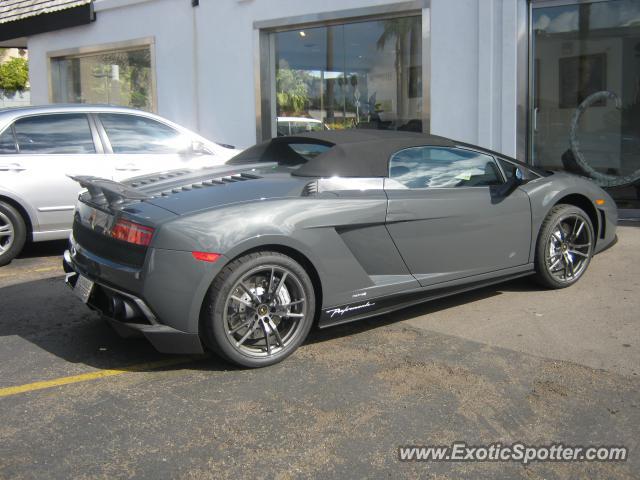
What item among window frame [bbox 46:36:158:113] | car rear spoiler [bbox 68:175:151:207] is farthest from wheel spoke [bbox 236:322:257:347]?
window frame [bbox 46:36:158:113]

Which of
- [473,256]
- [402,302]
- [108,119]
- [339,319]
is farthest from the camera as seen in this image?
[108,119]

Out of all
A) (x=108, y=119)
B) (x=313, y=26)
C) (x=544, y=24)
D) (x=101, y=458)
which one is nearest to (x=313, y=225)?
(x=101, y=458)

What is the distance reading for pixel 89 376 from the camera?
3904 mm

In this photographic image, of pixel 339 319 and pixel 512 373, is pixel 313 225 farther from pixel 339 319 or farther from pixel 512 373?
pixel 512 373

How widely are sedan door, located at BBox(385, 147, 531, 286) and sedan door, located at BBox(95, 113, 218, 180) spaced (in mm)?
3416

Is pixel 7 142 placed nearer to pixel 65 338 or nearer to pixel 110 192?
pixel 65 338

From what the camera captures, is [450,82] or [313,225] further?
[450,82]

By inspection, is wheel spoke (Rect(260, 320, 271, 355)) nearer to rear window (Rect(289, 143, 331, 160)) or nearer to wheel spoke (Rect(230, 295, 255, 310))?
wheel spoke (Rect(230, 295, 255, 310))

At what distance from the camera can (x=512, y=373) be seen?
3889 mm

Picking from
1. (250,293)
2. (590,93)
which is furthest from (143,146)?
(590,93)

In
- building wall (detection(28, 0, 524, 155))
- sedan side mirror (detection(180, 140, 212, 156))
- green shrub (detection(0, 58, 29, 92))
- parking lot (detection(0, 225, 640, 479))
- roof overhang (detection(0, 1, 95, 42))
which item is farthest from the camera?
green shrub (detection(0, 58, 29, 92))

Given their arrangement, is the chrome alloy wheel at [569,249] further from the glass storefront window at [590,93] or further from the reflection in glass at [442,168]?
the glass storefront window at [590,93]

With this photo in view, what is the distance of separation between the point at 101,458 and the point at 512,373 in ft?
7.26

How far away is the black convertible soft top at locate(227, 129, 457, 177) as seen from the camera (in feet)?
14.6
